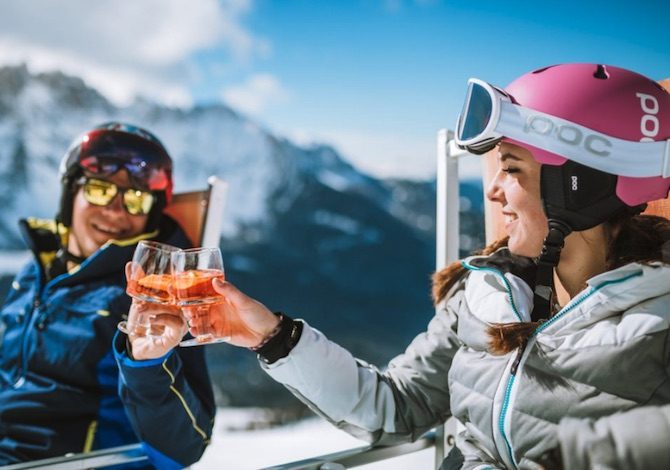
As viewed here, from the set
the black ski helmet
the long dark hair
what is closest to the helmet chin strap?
the long dark hair

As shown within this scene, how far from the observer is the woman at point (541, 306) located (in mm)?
1011

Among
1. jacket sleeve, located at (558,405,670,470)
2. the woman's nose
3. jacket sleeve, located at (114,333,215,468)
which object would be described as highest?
the woman's nose

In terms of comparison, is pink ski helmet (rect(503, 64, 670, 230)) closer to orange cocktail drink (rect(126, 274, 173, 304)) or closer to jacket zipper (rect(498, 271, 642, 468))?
jacket zipper (rect(498, 271, 642, 468))

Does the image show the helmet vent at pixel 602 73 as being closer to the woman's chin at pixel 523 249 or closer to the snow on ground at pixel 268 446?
the woman's chin at pixel 523 249

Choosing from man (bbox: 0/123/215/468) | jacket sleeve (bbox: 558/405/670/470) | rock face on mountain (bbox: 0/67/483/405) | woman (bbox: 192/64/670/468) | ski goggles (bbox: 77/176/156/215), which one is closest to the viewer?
jacket sleeve (bbox: 558/405/670/470)

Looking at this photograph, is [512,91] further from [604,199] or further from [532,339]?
[532,339]

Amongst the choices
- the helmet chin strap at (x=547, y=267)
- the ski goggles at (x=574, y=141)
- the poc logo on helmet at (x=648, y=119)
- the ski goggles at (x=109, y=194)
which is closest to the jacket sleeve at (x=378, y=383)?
the helmet chin strap at (x=547, y=267)

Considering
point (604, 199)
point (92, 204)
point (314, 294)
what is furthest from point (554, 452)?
point (314, 294)

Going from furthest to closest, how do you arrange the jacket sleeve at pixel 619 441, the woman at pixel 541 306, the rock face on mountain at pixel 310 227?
the rock face on mountain at pixel 310 227 → the woman at pixel 541 306 → the jacket sleeve at pixel 619 441

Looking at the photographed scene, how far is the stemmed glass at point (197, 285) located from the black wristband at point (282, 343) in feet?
0.53

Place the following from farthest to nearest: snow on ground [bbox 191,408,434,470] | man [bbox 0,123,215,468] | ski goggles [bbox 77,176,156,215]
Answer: snow on ground [bbox 191,408,434,470] → ski goggles [bbox 77,176,156,215] → man [bbox 0,123,215,468]

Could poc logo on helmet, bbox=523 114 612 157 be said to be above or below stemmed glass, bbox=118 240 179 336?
above

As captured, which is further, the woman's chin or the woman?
the woman's chin

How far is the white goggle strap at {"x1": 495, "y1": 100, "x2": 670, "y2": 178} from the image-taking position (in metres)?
1.17
